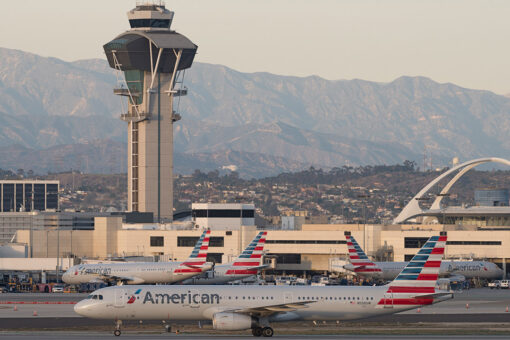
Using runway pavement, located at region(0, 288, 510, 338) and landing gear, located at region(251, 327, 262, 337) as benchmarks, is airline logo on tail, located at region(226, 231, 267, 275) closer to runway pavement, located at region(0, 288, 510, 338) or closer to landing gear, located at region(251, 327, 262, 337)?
runway pavement, located at region(0, 288, 510, 338)

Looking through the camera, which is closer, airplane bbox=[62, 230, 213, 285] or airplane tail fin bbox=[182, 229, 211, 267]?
airplane tail fin bbox=[182, 229, 211, 267]

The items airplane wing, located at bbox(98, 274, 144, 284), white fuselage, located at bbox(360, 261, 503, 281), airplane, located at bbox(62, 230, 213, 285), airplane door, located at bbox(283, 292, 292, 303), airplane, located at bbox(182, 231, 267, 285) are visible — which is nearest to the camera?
airplane door, located at bbox(283, 292, 292, 303)

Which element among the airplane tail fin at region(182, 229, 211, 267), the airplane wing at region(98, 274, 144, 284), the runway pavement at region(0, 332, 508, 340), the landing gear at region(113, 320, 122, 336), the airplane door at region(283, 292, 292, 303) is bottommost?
the runway pavement at region(0, 332, 508, 340)

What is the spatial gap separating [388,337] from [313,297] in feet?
21.8

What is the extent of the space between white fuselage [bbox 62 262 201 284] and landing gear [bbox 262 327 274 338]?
53825mm

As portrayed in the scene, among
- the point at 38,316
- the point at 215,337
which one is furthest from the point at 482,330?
the point at 38,316

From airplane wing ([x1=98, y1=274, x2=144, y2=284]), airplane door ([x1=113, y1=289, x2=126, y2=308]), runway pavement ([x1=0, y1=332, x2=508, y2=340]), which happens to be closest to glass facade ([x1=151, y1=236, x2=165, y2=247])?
airplane wing ([x1=98, y1=274, x2=144, y2=284])

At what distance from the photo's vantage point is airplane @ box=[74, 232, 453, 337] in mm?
76750

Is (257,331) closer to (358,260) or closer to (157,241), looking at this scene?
(358,260)

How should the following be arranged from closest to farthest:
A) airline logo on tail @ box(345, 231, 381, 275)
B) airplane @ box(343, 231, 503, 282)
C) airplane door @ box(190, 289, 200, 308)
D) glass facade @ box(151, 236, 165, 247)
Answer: airplane door @ box(190, 289, 200, 308) → airline logo on tail @ box(345, 231, 381, 275) → airplane @ box(343, 231, 503, 282) → glass facade @ box(151, 236, 165, 247)

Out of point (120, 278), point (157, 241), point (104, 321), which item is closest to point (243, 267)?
point (120, 278)

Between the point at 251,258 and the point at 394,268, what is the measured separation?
1197 inches

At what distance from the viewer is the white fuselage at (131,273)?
13175cm

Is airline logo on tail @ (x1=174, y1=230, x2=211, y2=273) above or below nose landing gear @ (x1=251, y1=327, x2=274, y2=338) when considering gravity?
above
